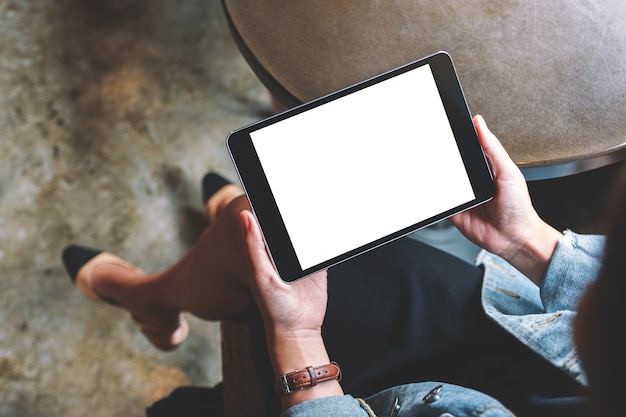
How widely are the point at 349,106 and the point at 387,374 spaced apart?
33 cm

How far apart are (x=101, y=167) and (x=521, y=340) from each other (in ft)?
3.00

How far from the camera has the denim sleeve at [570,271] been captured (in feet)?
1.99

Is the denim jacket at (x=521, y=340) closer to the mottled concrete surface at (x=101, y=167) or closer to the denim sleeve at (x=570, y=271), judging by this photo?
the denim sleeve at (x=570, y=271)

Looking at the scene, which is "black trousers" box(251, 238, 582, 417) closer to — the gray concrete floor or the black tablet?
the black tablet

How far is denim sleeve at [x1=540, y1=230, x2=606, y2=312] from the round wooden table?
84mm

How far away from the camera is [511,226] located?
0.65 meters

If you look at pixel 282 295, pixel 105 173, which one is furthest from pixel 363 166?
pixel 105 173

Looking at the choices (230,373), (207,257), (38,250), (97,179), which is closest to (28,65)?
(97,179)

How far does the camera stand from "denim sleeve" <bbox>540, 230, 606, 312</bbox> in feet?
1.99

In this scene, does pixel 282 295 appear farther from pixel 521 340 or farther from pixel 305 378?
pixel 521 340

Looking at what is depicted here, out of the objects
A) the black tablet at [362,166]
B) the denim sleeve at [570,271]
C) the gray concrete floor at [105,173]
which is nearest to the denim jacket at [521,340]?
the denim sleeve at [570,271]

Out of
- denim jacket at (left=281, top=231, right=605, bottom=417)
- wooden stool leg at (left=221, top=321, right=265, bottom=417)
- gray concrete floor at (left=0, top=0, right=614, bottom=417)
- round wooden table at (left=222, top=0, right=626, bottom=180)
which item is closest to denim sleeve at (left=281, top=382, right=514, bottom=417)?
denim jacket at (left=281, top=231, right=605, bottom=417)

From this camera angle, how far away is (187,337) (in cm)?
112

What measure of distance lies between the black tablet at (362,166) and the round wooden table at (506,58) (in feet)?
0.16
